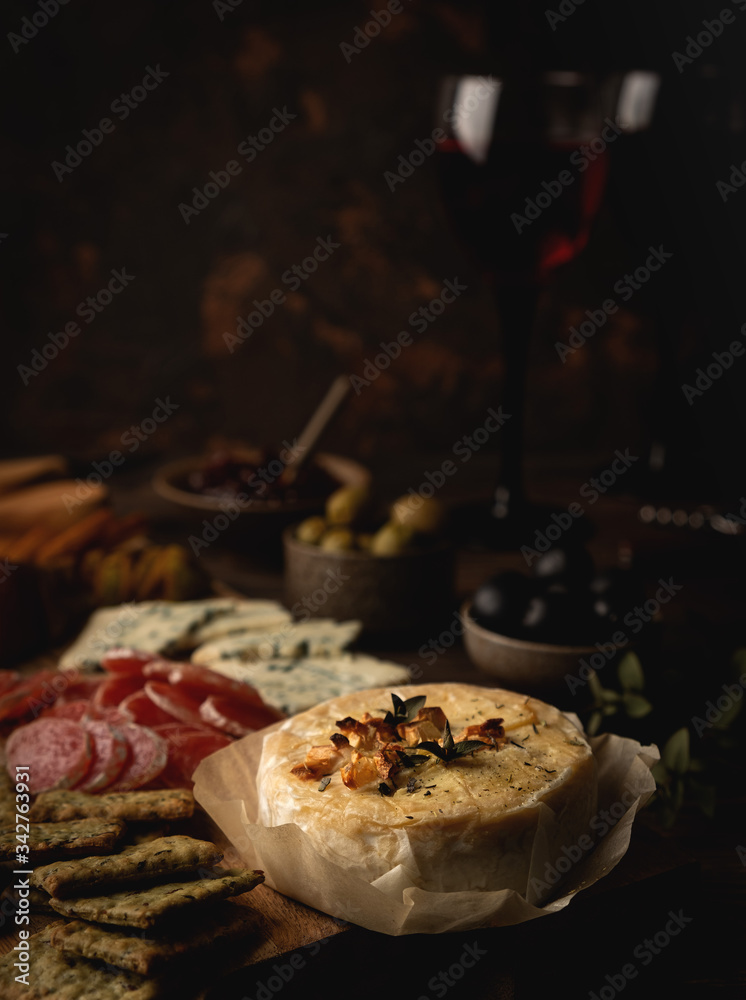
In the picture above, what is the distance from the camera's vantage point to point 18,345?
335 centimetres

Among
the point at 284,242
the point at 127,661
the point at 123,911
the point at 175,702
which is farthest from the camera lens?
the point at 284,242

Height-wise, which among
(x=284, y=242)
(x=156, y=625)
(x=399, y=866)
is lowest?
(x=156, y=625)

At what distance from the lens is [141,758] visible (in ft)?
3.58

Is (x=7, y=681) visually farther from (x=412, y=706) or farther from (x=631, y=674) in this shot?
(x=631, y=674)

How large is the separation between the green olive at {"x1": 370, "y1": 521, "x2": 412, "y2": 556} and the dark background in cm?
151

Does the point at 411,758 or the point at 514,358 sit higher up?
the point at 514,358

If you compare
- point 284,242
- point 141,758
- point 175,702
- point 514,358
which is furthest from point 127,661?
point 284,242

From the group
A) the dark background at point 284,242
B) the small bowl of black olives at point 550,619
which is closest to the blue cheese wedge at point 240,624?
the small bowl of black olives at point 550,619

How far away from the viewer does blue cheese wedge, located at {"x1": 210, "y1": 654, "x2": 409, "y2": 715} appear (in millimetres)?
1288

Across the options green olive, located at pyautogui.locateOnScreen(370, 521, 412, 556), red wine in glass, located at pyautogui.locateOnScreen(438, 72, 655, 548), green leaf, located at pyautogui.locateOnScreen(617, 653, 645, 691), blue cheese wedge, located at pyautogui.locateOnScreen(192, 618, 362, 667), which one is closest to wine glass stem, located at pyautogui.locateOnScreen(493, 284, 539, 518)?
red wine in glass, located at pyautogui.locateOnScreen(438, 72, 655, 548)

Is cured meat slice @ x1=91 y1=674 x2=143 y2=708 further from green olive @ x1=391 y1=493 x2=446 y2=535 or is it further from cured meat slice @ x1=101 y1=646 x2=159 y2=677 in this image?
green olive @ x1=391 y1=493 x2=446 y2=535

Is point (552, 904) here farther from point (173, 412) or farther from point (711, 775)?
point (173, 412)

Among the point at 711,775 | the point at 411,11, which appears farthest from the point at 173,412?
the point at 711,775

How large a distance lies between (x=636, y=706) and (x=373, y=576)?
51 centimetres
